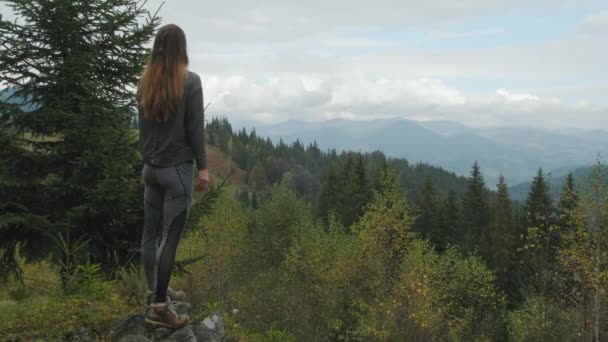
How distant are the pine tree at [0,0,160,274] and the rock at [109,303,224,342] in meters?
2.81

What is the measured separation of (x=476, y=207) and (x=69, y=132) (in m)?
62.8

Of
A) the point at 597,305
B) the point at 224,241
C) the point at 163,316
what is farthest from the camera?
the point at 224,241

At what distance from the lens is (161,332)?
5.61 m

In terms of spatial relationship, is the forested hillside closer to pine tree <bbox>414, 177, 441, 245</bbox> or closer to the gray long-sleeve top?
pine tree <bbox>414, 177, 441, 245</bbox>

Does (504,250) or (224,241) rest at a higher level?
(224,241)

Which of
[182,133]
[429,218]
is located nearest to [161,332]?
[182,133]

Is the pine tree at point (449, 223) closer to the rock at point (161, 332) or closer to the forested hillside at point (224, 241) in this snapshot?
the forested hillside at point (224, 241)

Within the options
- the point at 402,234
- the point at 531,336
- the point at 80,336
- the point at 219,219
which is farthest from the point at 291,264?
the point at 80,336

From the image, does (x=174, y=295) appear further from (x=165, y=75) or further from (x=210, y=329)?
(x=165, y=75)

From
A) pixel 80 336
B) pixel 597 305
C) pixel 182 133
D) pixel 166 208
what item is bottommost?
pixel 597 305

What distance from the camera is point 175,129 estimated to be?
5.15 m

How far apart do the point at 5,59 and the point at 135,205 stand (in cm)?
339

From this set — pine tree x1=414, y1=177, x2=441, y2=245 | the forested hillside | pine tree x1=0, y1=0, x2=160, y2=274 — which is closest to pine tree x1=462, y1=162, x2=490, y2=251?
the forested hillside

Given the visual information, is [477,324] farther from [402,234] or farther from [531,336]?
[402,234]
